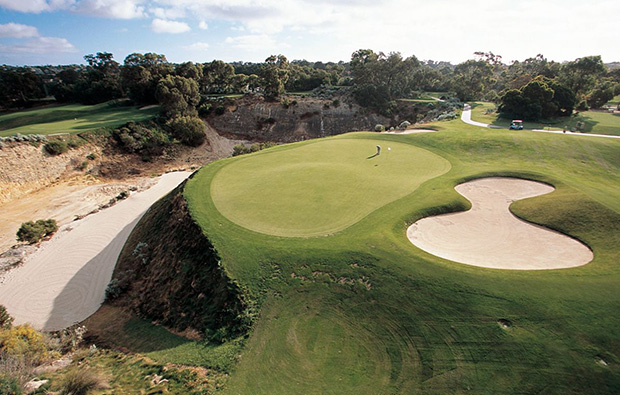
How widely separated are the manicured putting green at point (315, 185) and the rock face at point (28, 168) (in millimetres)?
27262

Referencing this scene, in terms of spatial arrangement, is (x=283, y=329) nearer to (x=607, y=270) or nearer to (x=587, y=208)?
(x=607, y=270)

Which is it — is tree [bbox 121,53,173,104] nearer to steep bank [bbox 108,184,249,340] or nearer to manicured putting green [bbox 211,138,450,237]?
manicured putting green [bbox 211,138,450,237]

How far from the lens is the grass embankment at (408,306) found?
28.5 feet

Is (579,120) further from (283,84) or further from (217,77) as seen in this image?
(217,77)

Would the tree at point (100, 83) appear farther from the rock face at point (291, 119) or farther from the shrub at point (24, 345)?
the shrub at point (24, 345)

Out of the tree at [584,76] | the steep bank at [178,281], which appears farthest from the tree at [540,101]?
the steep bank at [178,281]

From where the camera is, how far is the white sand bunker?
1323cm

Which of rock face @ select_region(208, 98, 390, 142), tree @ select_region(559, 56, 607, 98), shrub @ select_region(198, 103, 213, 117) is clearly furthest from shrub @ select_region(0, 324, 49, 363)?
tree @ select_region(559, 56, 607, 98)

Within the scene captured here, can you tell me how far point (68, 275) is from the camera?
20.0m

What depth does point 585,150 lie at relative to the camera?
2762 cm

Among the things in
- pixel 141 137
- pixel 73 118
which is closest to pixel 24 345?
pixel 141 137

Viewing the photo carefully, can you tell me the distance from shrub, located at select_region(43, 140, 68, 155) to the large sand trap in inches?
629

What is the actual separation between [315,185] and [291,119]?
46.9 metres

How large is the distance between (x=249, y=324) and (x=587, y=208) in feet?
64.3
